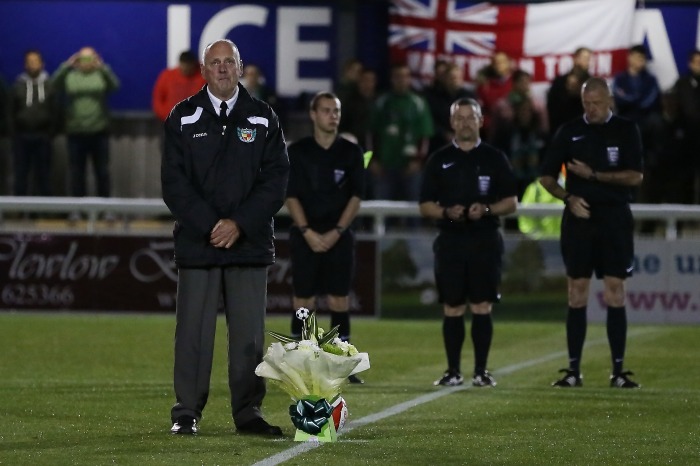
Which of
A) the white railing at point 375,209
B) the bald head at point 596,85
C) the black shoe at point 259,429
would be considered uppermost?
the bald head at point 596,85

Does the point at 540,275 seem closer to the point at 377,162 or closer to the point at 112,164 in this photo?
the point at 377,162

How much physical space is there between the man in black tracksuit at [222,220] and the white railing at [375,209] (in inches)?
330

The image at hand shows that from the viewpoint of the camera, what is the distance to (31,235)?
59.4ft

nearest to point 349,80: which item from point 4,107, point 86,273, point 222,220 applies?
point 86,273

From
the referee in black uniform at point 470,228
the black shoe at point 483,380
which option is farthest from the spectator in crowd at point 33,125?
the black shoe at point 483,380

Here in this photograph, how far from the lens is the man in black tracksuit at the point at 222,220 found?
924 centimetres

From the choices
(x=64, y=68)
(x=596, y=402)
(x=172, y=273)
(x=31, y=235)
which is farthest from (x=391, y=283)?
(x=596, y=402)

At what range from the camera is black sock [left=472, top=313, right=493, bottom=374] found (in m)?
12.5

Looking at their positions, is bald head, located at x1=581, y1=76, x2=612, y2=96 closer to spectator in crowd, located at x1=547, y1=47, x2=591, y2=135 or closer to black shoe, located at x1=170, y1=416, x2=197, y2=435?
black shoe, located at x1=170, y1=416, x2=197, y2=435

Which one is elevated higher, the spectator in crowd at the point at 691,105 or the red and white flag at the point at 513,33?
the red and white flag at the point at 513,33

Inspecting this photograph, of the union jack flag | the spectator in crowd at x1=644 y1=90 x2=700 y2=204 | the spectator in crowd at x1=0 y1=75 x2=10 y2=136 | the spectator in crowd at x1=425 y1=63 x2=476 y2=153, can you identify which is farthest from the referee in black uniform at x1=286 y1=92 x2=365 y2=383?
the spectator in crowd at x1=0 y1=75 x2=10 y2=136

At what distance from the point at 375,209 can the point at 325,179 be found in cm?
516

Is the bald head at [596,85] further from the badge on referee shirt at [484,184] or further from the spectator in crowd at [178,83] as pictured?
the spectator in crowd at [178,83]

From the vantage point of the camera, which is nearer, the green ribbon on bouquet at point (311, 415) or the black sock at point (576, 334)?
the green ribbon on bouquet at point (311, 415)
